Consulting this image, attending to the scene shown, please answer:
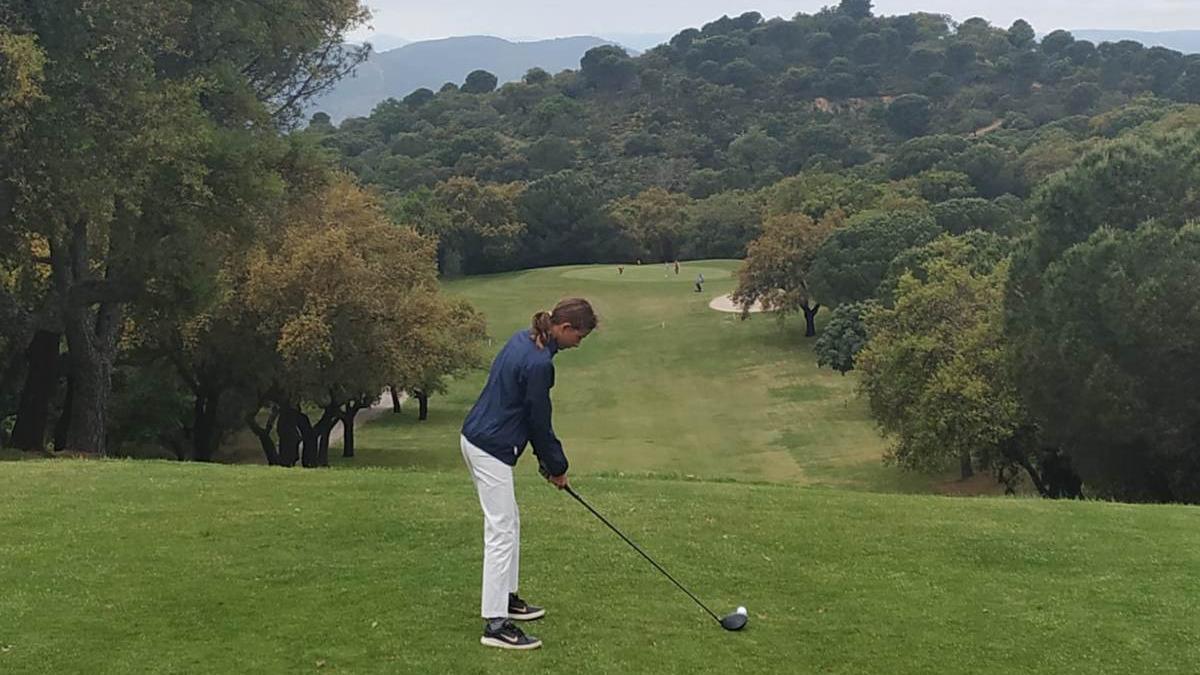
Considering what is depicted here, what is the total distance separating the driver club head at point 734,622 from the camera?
24.0 ft

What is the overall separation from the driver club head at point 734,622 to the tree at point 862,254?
48.8 metres

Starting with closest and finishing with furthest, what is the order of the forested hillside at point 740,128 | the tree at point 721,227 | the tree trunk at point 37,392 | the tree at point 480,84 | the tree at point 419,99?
1. the tree trunk at point 37,392
2. the forested hillside at point 740,128
3. the tree at point 721,227
4. the tree at point 419,99
5. the tree at point 480,84

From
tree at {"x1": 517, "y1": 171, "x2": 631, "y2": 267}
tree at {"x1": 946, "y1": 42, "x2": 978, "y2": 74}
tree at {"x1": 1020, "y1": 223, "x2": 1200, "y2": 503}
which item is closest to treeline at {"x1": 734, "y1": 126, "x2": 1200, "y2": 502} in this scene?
tree at {"x1": 1020, "y1": 223, "x2": 1200, "y2": 503}

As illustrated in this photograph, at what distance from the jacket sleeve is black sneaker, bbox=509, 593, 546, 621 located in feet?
3.55

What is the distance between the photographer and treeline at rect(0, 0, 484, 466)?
17.4m

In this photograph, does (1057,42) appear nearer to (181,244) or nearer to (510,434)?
(181,244)

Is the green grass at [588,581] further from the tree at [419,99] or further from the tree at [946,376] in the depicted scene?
the tree at [419,99]

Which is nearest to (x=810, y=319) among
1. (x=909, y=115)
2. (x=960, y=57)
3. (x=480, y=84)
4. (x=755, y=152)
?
(x=755, y=152)

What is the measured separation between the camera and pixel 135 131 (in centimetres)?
1795

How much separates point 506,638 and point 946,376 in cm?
2375

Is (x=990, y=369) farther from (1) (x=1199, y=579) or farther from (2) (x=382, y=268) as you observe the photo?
(1) (x=1199, y=579)

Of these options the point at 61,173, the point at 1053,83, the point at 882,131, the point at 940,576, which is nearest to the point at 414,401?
the point at 61,173

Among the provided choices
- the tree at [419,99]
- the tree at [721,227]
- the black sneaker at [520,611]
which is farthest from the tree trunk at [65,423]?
A: the tree at [419,99]

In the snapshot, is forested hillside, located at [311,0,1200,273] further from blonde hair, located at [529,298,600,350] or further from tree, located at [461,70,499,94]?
blonde hair, located at [529,298,600,350]
